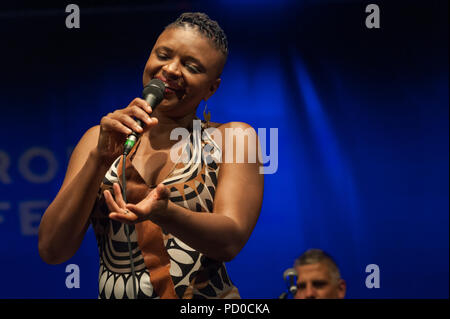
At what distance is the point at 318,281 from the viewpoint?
2.24m

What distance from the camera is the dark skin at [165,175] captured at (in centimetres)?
120

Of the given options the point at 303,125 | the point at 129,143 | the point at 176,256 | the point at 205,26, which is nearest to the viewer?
the point at 129,143

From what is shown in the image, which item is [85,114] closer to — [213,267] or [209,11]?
[209,11]

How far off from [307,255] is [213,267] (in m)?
0.97

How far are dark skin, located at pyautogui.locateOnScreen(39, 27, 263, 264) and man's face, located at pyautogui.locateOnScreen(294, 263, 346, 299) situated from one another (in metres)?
0.85

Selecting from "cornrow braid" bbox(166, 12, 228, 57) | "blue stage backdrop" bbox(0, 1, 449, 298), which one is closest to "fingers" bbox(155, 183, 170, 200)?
"cornrow braid" bbox(166, 12, 228, 57)

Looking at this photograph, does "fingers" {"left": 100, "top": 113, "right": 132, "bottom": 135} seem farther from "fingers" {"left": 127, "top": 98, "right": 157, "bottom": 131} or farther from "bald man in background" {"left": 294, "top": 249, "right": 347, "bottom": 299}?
"bald man in background" {"left": 294, "top": 249, "right": 347, "bottom": 299}

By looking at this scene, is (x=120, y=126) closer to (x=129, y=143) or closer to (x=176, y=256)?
(x=129, y=143)

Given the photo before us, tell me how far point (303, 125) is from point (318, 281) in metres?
0.96

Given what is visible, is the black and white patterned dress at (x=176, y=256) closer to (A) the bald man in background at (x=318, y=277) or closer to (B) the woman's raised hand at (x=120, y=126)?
(B) the woman's raised hand at (x=120, y=126)

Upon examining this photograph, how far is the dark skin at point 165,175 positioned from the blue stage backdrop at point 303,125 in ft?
4.54

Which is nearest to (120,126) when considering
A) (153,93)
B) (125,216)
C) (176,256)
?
(153,93)

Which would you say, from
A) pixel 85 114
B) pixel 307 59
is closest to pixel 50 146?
pixel 85 114

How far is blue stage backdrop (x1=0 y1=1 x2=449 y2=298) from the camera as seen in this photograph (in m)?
2.92
